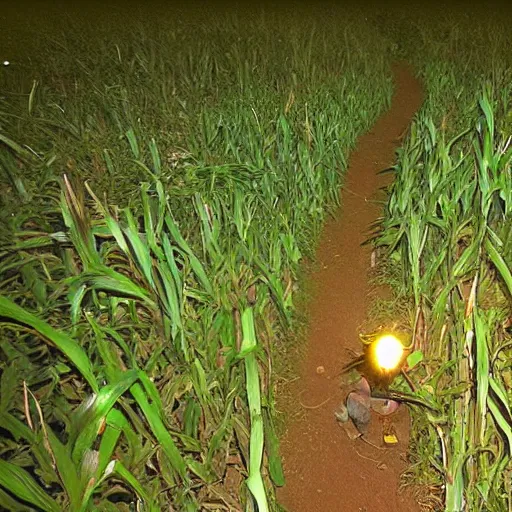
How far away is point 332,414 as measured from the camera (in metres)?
1.66

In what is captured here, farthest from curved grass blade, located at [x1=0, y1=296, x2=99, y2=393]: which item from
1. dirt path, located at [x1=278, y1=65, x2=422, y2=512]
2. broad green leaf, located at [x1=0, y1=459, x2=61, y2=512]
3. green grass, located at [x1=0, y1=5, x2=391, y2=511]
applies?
dirt path, located at [x1=278, y1=65, x2=422, y2=512]

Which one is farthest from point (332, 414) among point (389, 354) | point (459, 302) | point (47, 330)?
point (47, 330)

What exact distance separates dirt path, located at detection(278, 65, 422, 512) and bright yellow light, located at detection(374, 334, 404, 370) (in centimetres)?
21

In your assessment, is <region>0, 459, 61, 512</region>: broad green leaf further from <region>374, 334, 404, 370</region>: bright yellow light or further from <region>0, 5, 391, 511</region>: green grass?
<region>374, 334, 404, 370</region>: bright yellow light

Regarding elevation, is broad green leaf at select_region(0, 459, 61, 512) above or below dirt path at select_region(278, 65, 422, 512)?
above

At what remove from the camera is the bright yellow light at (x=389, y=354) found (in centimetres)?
150

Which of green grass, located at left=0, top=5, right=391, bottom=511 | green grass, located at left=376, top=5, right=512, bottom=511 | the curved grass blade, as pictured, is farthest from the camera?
green grass, located at left=376, top=5, right=512, bottom=511

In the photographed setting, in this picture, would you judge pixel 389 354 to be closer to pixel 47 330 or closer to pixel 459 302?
pixel 459 302

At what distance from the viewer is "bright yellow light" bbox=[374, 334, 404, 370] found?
1.50 metres

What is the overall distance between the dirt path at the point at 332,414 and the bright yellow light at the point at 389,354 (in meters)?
0.21

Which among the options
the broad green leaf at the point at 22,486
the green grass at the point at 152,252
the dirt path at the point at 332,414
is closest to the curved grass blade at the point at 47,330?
the green grass at the point at 152,252

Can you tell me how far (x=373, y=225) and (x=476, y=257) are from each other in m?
1.00

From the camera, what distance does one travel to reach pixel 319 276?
2.32 m

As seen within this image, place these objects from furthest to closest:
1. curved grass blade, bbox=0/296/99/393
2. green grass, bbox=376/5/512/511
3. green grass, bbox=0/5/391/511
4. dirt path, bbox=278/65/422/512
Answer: dirt path, bbox=278/65/422/512 → green grass, bbox=376/5/512/511 → green grass, bbox=0/5/391/511 → curved grass blade, bbox=0/296/99/393
